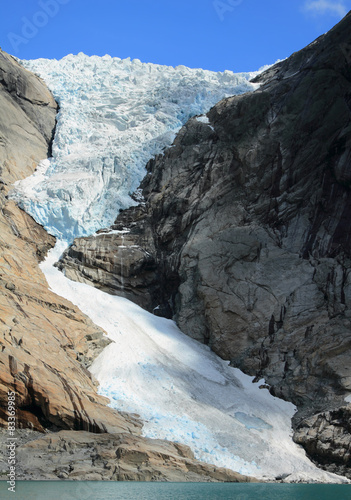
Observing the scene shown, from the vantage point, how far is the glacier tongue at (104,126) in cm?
4222

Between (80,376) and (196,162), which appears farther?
(196,162)

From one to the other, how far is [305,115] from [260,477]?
2553 centimetres

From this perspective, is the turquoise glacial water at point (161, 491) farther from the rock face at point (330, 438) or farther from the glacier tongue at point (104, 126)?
the glacier tongue at point (104, 126)

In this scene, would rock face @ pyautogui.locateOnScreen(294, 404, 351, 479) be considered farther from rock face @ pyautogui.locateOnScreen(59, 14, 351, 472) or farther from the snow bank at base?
rock face @ pyautogui.locateOnScreen(59, 14, 351, 472)

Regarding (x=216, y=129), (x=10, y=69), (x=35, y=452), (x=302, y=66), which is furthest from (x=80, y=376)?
(x=10, y=69)

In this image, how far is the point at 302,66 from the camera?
42.4 m

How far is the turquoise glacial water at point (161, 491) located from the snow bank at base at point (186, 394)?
3.18m

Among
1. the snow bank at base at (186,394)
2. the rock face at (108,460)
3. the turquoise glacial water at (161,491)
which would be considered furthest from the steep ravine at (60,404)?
the snow bank at base at (186,394)

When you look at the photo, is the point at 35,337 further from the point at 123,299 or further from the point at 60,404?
the point at 123,299

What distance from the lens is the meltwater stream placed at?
25.9 m

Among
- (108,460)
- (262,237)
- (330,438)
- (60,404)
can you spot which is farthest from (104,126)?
(108,460)

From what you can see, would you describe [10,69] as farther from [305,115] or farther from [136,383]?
[136,383]

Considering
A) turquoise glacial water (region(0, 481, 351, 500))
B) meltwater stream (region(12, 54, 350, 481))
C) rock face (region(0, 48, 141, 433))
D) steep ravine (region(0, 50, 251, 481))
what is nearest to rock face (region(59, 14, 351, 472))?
meltwater stream (region(12, 54, 350, 481))

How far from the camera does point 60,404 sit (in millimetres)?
22391
